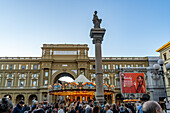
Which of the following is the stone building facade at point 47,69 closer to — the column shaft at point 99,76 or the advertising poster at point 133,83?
the advertising poster at point 133,83

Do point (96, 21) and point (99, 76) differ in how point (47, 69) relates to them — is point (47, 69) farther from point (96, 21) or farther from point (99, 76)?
point (99, 76)

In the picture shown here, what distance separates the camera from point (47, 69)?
168 ft

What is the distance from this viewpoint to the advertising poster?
4841 cm

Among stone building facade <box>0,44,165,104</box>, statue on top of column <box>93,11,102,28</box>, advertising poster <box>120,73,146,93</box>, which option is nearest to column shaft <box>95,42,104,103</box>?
statue on top of column <box>93,11,102,28</box>

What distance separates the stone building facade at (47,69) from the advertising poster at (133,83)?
3.53m

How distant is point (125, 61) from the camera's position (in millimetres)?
55625

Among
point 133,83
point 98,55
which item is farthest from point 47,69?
point 98,55

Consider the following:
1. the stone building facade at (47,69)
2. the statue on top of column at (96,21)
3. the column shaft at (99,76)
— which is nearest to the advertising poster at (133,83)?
the stone building facade at (47,69)

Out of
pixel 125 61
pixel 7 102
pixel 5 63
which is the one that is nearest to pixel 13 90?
pixel 5 63

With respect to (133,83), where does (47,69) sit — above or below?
above

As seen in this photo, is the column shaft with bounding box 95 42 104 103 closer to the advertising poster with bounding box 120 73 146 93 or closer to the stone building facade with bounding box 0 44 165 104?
the advertising poster with bounding box 120 73 146 93

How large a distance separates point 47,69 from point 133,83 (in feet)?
86.1

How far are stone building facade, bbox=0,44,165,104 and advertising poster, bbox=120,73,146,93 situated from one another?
3533 millimetres

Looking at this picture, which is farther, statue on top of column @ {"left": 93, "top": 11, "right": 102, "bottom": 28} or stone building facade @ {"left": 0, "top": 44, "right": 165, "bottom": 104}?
stone building facade @ {"left": 0, "top": 44, "right": 165, "bottom": 104}
